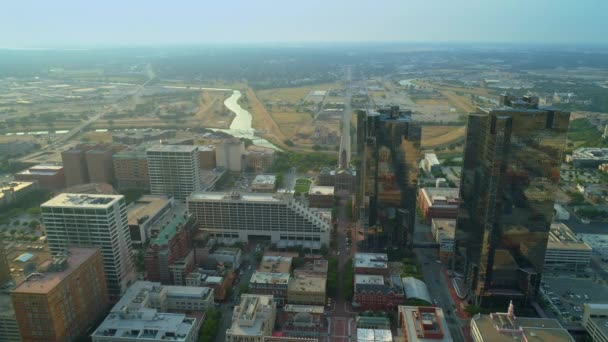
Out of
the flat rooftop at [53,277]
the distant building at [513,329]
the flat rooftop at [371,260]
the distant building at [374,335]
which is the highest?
the flat rooftop at [53,277]

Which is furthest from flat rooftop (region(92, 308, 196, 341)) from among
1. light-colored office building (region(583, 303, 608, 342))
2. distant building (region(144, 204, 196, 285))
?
light-colored office building (region(583, 303, 608, 342))

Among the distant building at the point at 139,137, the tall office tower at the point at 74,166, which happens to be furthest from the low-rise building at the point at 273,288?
the distant building at the point at 139,137

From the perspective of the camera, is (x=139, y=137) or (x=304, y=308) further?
(x=139, y=137)

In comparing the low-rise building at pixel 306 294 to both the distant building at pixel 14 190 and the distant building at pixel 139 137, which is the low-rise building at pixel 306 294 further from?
the distant building at pixel 139 137

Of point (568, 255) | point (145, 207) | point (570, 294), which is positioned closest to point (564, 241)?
point (568, 255)

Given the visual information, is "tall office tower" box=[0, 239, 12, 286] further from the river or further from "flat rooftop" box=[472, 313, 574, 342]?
the river

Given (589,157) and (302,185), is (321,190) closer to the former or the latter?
(302,185)
